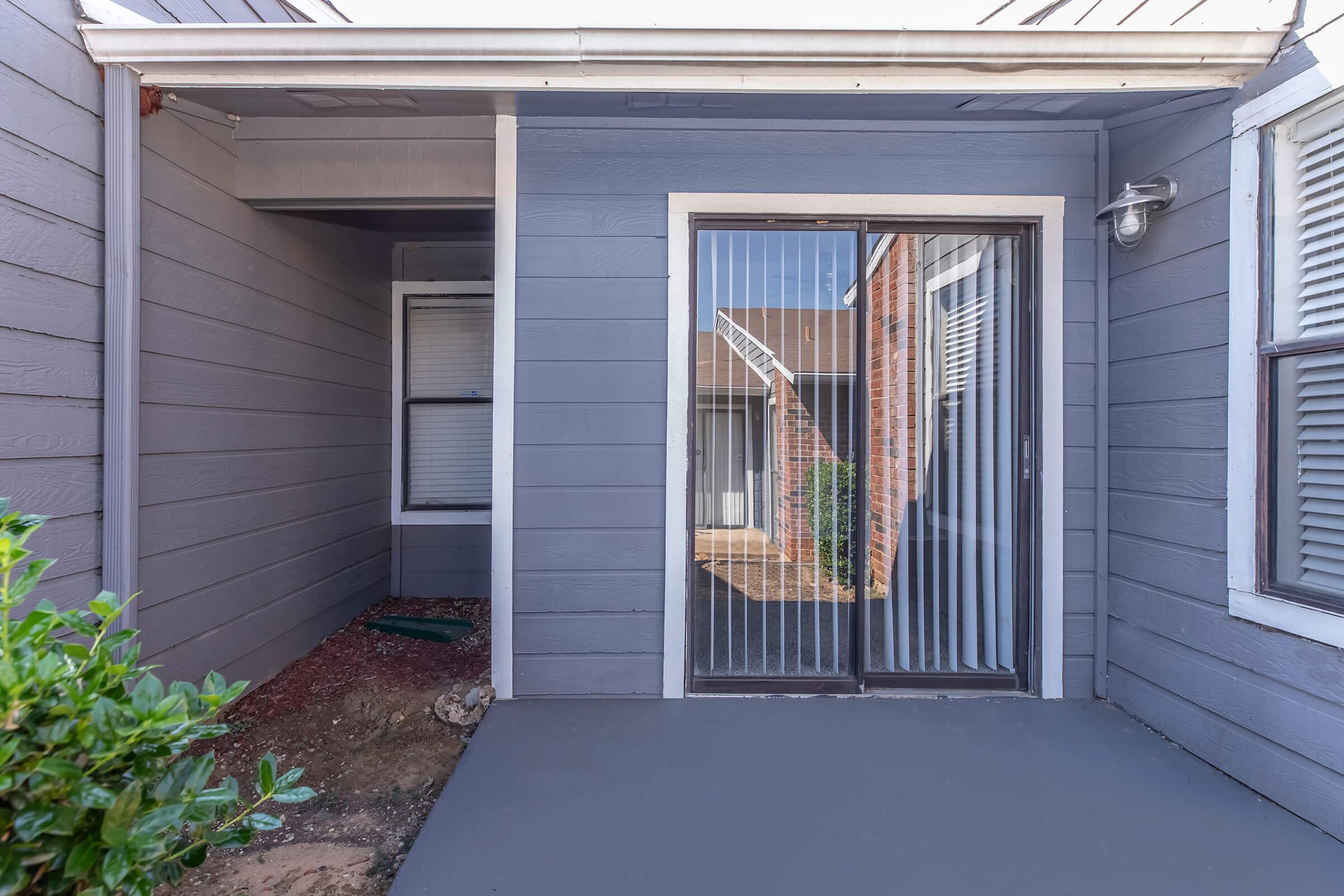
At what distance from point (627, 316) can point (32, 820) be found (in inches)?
82.1

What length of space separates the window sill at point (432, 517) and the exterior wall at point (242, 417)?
23cm

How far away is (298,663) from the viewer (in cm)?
307

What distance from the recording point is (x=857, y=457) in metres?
2.61

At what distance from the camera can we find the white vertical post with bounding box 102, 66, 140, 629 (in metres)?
2.03

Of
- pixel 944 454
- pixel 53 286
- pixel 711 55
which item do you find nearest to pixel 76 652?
pixel 53 286

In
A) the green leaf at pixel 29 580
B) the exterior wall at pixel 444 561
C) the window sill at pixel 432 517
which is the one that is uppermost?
the green leaf at pixel 29 580

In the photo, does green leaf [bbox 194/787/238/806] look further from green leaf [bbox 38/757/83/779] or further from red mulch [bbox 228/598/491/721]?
red mulch [bbox 228/598/491/721]

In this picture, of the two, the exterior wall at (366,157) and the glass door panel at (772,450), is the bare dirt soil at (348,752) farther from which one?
the exterior wall at (366,157)

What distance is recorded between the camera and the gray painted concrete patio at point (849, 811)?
1591mm

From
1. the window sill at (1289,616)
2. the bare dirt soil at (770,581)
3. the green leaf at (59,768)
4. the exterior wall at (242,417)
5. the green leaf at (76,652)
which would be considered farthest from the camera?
the bare dirt soil at (770,581)

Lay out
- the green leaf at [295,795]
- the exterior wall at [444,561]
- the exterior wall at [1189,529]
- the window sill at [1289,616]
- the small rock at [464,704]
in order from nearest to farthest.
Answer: the green leaf at [295,795]
the window sill at [1289,616]
the exterior wall at [1189,529]
the small rock at [464,704]
the exterior wall at [444,561]

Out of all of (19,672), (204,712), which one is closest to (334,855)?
(204,712)

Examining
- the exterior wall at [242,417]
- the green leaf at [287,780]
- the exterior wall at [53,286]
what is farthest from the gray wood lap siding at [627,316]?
the green leaf at [287,780]

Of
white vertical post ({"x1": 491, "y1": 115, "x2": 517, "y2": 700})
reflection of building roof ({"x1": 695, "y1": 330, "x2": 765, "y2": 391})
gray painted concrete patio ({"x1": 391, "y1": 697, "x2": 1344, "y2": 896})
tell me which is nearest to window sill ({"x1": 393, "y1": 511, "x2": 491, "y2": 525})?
white vertical post ({"x1": 491, "y1": 115, "x2": 517, "y2": 700})
